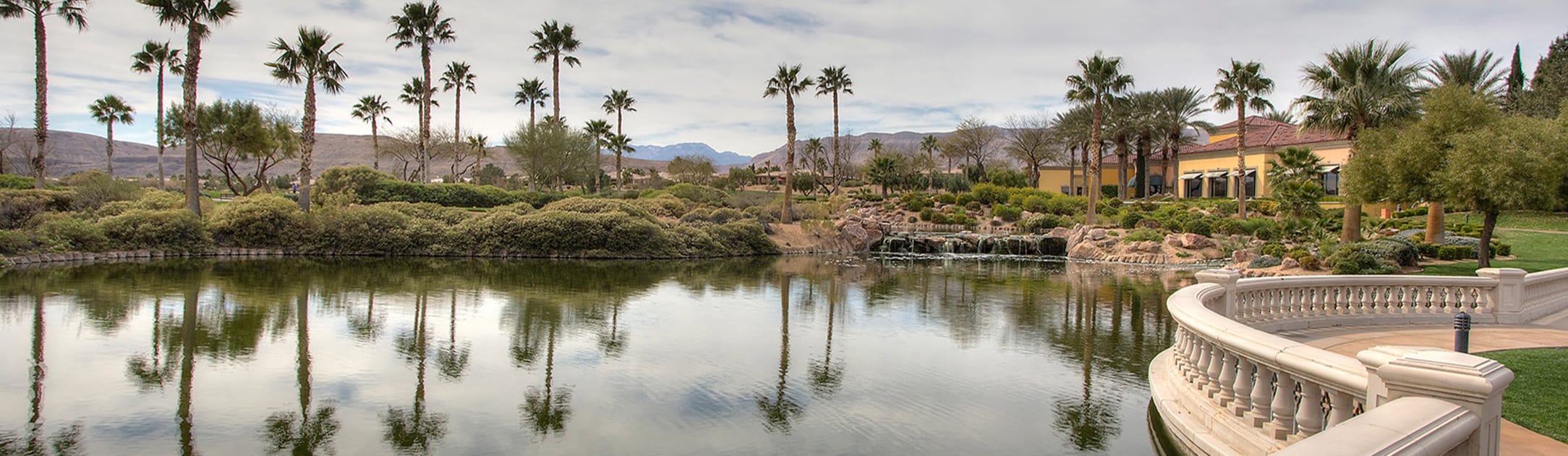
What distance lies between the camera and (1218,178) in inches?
2231

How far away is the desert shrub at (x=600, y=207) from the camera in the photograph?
113 ft

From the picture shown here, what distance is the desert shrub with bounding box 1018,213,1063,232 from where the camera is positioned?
42500mm

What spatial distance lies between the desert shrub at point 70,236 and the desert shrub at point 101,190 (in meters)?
5.53

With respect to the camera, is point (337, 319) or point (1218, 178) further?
point (1218, 178)

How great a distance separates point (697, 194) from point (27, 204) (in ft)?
97.8

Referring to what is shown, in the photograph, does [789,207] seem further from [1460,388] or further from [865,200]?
[1460,388]

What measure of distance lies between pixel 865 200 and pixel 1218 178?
24165 millimetres

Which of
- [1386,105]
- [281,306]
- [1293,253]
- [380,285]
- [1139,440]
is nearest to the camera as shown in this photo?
[1139,440]

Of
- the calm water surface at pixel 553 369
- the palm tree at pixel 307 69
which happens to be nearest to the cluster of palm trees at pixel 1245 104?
the calm water surface at pixel 553 369

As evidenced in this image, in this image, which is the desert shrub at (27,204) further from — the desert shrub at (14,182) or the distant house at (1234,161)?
the distant house at (1234,161)

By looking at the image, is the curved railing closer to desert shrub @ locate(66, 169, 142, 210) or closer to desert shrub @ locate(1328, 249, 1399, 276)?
desert shrub @ locate(1328, 249, 1399, 276)

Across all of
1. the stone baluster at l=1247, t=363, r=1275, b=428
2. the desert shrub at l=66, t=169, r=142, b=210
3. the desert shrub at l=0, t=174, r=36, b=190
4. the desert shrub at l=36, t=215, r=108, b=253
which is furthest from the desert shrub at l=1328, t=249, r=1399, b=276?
the desert shrub at l=0, t=174, r=36, b=190

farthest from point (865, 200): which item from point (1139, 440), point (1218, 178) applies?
point (1139, 440)

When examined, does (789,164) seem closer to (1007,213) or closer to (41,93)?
(1007,213)
